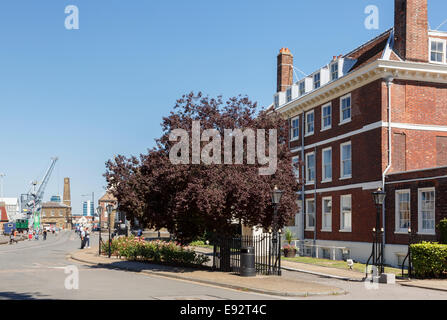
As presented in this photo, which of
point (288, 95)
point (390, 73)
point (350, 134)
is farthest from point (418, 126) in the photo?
point (288, 95)

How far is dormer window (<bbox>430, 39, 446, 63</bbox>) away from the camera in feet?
100

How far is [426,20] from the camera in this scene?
3009 cm

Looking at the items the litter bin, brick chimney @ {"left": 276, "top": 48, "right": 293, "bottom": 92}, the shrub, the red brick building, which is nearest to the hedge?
the shrub

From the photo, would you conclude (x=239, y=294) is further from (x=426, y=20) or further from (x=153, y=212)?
(x=426, y=20)

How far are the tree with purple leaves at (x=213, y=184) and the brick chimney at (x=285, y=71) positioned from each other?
2203 cm

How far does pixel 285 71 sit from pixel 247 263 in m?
27.5

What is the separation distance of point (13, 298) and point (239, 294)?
20.4 ft

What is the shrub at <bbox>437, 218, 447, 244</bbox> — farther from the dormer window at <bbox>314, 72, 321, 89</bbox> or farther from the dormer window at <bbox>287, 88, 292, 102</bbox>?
the dormer window at <bbox>287, 88, 292, 102</bbox>

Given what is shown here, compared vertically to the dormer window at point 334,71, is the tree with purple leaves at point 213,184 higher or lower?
lower

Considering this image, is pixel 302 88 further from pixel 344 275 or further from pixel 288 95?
pixel 344 275

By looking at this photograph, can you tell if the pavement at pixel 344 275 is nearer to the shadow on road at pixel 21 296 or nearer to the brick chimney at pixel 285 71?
the shadow on road at pixel 21 296

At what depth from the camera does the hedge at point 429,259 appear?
21.1 meters

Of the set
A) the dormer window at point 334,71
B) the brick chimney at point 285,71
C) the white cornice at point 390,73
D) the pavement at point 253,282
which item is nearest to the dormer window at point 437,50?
the white cornice at point 390,73

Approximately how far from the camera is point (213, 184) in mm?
20250
